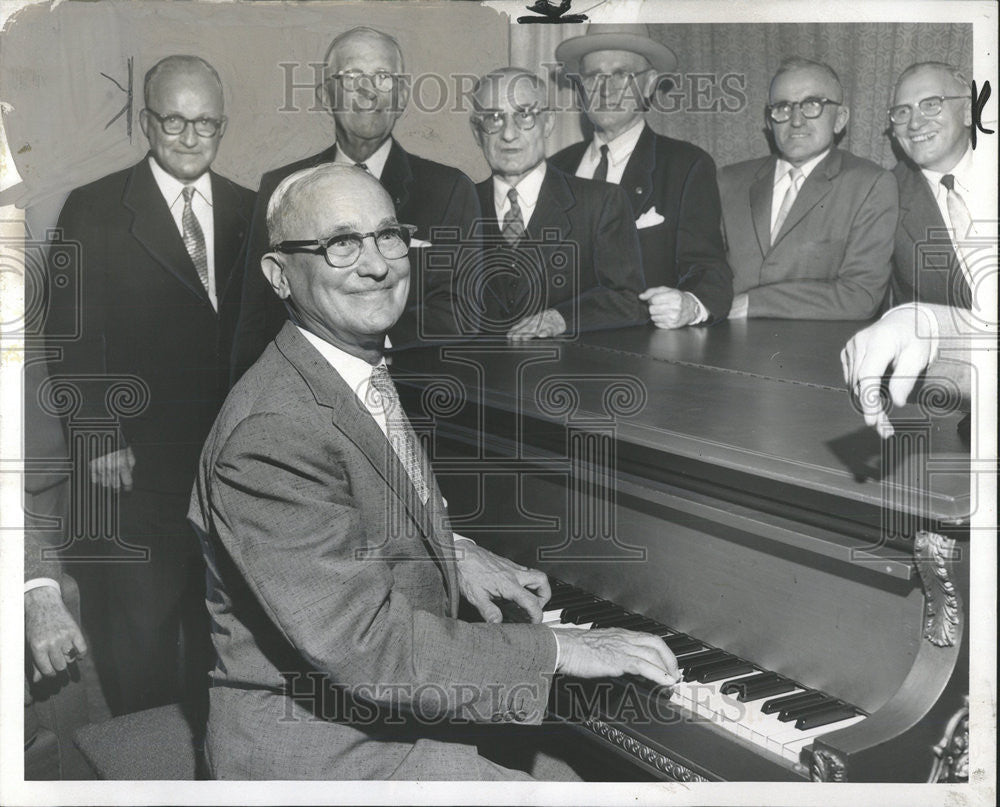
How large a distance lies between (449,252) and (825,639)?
1.50 metres

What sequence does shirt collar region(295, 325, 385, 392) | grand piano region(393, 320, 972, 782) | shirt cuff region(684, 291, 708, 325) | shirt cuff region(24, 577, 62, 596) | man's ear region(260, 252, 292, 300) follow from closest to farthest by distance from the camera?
grand piano region(393, 320, 972, 782) < shirt collar region(295, 325, 385, 392) < man's ear region(260, 252, 292, 300) < shirt cuff region(684, 291, 708, 325) < shirt cuff region(24, 577, 62, 596)

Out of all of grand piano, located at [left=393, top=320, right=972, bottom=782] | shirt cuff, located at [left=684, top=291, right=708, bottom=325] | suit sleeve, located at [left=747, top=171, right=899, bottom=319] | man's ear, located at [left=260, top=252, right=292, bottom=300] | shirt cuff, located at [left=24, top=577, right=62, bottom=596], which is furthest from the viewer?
shirt cuff, located at [left=24, top=577, right=62, bottom=596]

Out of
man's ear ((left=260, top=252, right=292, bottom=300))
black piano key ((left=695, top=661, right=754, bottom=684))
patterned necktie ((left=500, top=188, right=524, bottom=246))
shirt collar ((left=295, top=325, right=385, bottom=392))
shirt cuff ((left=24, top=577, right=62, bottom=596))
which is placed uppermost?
patterned necktie ((left=500, top=188, right=524, bottom=246))

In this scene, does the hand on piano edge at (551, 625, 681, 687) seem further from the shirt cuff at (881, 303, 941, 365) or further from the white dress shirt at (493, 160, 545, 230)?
the white dress shirt at (493, 160, 545, 230)

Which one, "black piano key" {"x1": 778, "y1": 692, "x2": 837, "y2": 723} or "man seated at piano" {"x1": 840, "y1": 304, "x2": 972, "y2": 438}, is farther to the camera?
"man seated at piano" {"x1": 840, "y1": 304, "x2": 972, "y2": 438}

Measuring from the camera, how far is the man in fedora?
3.08m

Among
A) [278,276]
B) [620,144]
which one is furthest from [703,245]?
[278,276]

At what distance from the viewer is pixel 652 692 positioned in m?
2.43

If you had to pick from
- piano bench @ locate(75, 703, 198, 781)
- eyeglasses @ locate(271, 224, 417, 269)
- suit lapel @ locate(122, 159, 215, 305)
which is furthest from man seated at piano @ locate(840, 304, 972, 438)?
piano bench @ locate(75, 703, 198, 781)

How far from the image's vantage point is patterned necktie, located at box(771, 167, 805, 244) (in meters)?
3.03

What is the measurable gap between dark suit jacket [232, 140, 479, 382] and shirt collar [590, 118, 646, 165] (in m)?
0.38

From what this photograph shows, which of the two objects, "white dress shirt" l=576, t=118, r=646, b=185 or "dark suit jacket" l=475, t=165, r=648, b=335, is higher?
"white dress shirt" l=576, t=118, r=646, b=185

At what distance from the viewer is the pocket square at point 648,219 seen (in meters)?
3.10

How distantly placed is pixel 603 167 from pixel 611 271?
303 mm
